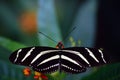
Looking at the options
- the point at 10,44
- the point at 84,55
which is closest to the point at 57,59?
the point at 84,55

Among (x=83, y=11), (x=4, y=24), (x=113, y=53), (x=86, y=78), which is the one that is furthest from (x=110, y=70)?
(x=4, y=24)

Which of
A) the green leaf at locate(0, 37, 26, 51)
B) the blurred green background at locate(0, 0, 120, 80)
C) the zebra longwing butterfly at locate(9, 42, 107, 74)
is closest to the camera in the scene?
the zebra longwing butterfly at locate(9, 42, 107, 74)

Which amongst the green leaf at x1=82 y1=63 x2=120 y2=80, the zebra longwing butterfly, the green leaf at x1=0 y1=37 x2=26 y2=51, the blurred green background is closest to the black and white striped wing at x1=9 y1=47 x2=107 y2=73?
the zebra longwing butterfly

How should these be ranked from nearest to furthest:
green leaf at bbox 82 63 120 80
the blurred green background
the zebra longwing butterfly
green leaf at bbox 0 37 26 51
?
1. the zebra longwing butterfly
2. green leaf at bbox 82 63 120 80
3. green leaf at bbox 0 37 26 51
4. the blurred green background

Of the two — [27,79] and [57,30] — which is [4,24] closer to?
[57,30]

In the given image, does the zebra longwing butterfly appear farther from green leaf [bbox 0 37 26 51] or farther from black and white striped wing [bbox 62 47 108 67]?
green leaf [bbox 0 37 26 51]

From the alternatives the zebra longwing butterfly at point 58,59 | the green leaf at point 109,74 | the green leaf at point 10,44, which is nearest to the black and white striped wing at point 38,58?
the zebra longwing butterfly at point 58,59

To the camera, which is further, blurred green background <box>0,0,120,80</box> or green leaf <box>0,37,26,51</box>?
blurred green background <box>0,0,120,80</box>

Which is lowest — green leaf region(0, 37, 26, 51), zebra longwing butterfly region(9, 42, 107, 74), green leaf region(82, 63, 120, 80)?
green leaf region(82, 63, 120, 80)
